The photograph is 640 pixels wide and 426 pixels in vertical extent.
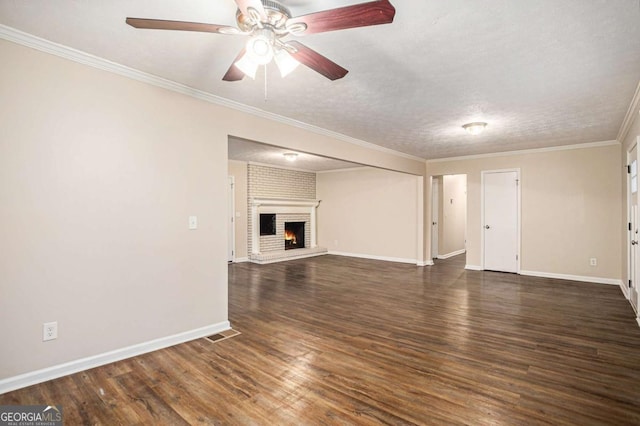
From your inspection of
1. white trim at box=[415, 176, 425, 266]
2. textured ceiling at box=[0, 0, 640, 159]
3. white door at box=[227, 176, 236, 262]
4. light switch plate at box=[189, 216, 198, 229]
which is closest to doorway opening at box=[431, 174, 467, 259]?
white trim at box=[415, 176, 425, 266]

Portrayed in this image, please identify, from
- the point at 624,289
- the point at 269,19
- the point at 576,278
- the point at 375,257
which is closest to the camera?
the point at 269,19

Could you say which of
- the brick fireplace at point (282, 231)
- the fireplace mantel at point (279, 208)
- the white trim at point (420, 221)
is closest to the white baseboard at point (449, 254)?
the white trim at point (420, 221)

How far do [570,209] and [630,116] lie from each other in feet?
7.72

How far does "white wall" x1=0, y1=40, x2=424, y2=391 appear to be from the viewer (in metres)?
2.19

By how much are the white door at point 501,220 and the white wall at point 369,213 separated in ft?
4.82

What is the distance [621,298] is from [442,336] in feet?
10.7

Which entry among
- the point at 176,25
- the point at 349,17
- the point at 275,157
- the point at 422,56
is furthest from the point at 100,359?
the point at 275,157

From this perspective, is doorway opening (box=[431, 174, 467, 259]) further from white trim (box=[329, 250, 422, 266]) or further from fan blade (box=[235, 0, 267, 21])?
fan blade (box=[235, 0, 267, 21])

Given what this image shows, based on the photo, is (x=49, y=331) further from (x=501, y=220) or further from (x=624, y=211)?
(x=624, y=211)

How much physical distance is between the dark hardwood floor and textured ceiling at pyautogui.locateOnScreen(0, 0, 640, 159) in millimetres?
2362

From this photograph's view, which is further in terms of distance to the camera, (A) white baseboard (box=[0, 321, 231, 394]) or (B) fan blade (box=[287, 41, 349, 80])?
(A) white baseboard (box=[0, 321, 231, 394])

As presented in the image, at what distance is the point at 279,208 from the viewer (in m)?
8.30

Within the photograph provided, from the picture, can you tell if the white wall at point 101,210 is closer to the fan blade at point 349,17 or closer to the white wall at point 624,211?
the fan blade at point 349,17

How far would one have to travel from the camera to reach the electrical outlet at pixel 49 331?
2.30m
